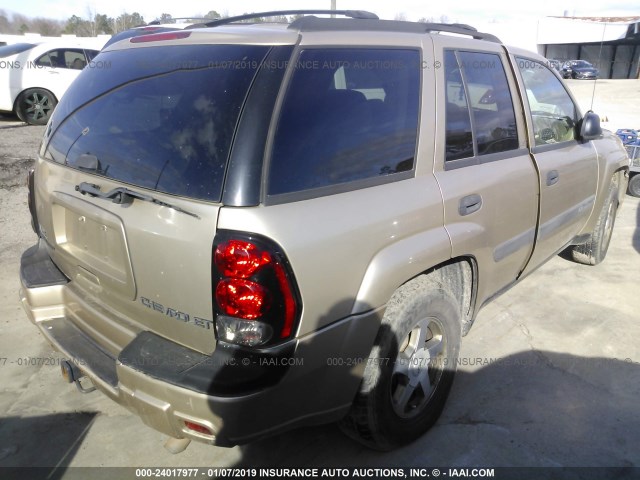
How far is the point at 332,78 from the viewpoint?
2160 mm

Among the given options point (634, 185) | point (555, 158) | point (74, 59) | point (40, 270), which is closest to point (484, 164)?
point (555, 158)

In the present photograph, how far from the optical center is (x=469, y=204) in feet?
8.64

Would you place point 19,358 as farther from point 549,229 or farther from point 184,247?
point 549,229

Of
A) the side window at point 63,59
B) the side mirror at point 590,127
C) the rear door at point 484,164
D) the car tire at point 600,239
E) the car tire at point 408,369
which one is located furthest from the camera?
the side window at point 63,59

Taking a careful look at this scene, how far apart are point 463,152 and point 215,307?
154 centimetres

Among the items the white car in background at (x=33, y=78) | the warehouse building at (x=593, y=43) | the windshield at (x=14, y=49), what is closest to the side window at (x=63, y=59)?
the white car in background at (x=33, y=78)

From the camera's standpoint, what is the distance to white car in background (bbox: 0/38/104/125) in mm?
9617

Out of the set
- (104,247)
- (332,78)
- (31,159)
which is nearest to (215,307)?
(104,247)

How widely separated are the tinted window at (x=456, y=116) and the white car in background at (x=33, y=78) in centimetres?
858

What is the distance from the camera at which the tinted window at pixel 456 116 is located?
8.58 ft

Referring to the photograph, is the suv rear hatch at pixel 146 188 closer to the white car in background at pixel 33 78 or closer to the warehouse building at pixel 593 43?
the white car in background at pixel 33 78

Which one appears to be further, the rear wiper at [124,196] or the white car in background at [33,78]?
the white car in background at [33,78]

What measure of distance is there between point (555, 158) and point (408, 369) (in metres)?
1.87

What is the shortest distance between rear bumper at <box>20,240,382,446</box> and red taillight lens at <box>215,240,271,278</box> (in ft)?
0.99
